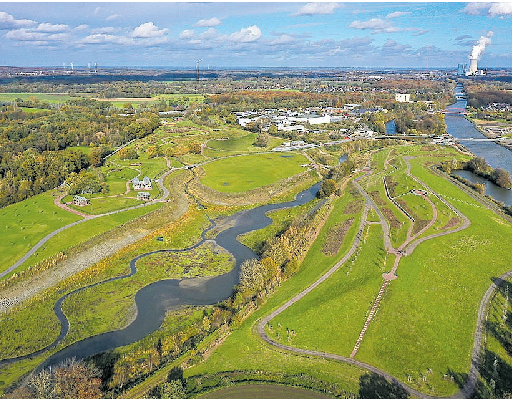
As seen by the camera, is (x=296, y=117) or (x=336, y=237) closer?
(x=336, y=237)

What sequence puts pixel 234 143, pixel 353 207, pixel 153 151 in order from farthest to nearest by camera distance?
pixel 234 143 < pixel 153 151 < pixel 353 207

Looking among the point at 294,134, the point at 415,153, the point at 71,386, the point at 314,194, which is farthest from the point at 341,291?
the point at 294,134

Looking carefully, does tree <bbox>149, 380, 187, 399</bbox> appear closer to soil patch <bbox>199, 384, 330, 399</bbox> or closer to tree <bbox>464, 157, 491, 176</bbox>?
soil patch <bbox>199, 384, 330, 399</bbox>

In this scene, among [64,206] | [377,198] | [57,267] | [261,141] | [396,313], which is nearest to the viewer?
[396,313]

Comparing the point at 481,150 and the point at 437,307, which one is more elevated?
the point at 481,150

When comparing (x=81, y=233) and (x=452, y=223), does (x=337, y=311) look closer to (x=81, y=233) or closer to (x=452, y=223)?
(x=452, y=223)

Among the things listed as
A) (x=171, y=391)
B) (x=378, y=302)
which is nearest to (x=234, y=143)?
(x=378, y=302)

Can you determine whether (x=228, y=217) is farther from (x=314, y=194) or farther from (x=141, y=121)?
(x=141, y=121)

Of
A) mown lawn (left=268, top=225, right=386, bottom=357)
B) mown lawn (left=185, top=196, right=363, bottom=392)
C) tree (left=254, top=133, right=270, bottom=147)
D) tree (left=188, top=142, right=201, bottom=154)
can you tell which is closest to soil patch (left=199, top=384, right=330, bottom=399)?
mown lawn (left=185, top=196, right=363, bottom=392)
